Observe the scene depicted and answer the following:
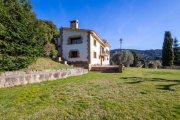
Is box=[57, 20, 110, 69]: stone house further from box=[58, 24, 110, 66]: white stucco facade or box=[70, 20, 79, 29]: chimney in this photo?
box=[70, 20, 79, 29]: chimney

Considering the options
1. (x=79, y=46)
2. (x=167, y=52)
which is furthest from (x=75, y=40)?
(x=167, y=52)


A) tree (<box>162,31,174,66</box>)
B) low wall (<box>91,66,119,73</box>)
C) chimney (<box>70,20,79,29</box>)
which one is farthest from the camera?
tree (<box>162,31,174,66</box>)

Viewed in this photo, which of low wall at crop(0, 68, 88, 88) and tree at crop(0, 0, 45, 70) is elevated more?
tree at crop(0, 0, 45, 70)

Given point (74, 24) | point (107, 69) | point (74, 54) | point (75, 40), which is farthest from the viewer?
point (74, 24)

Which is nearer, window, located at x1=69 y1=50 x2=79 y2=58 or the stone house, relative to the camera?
the stone house

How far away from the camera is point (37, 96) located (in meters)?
6.79

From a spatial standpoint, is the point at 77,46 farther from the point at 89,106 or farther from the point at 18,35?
the point at 89,106

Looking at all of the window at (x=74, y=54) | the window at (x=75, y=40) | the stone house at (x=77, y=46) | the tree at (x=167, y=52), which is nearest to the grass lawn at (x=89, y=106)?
the stone house at (x=77, y=46)

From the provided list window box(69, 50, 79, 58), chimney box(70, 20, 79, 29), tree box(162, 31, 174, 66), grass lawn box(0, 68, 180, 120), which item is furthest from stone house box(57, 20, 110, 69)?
tree box(162, 31, 174, 66)

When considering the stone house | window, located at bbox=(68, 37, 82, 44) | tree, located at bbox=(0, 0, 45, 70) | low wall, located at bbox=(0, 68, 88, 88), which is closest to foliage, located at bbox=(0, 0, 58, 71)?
tree, located at bbox=(0, 0, 45, 70)

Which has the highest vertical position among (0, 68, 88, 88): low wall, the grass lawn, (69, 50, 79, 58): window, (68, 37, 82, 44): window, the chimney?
the chimney

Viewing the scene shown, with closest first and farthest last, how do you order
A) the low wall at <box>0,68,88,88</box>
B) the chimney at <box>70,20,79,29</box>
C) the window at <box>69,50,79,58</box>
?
the low wall at <box>0,68,88,88</box>
the window at <box>69,50,79,58</box>
the chimney at <box>70,20,79,29</box>

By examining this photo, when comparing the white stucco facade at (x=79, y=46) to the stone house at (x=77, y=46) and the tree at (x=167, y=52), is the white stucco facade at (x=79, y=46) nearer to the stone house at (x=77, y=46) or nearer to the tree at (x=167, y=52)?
the stone house at (x=77, y=46)

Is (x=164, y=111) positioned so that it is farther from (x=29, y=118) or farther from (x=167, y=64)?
(x=167, y=64)
